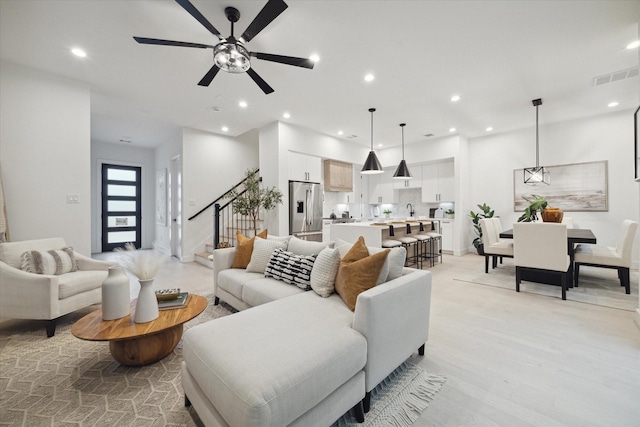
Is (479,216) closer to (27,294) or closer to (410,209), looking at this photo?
(410,209)

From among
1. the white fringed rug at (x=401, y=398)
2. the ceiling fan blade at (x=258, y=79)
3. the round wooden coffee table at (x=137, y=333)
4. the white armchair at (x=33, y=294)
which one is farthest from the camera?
the ceiling fan blade at (x=258, y=79)

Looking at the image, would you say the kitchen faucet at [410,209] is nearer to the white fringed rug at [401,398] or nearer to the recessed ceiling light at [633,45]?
the recessed ceiling light at [633,45]

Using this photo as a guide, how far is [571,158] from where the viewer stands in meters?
5.29

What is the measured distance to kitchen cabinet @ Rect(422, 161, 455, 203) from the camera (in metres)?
6.63

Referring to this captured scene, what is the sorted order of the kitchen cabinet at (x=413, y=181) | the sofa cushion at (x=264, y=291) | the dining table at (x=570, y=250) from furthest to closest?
the kitchen cabinet at (x=413, y=181)
the dining table at (x=570, y=250)
the sofa cushion at (x=264, y=291)

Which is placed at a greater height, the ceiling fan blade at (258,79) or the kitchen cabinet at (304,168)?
the ceiling fan blade at (258,79)

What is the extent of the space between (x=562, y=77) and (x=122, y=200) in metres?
9.86

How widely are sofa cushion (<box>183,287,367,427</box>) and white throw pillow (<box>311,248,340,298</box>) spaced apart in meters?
0.36

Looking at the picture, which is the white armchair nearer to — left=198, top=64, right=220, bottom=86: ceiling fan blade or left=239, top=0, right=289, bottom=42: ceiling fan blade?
left=198, top=64, right=220, bottom=86: ceiling fan blade

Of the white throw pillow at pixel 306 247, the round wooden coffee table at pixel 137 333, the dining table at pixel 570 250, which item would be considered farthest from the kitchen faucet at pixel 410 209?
the round wooden coffee table at pixel 137 333

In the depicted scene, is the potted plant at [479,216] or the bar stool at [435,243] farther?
the potted plant at [479,216]

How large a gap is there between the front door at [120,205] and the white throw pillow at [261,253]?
6281mm

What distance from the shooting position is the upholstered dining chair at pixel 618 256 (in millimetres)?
3324

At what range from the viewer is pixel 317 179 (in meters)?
6.13
